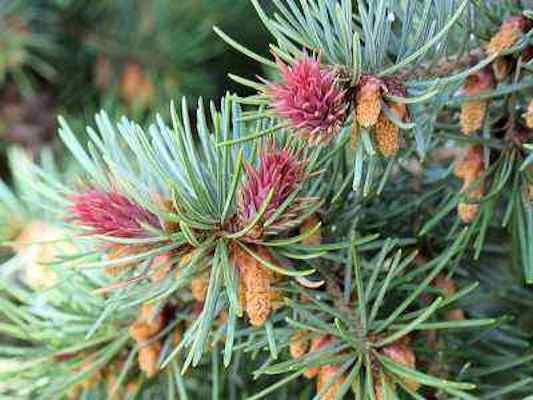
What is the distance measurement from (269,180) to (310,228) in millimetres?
72

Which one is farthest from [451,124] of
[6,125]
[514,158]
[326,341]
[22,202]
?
[6,125]

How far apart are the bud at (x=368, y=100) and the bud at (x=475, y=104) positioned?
0.29 feet

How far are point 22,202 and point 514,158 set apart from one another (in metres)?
0.46

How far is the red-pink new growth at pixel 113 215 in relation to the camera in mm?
459

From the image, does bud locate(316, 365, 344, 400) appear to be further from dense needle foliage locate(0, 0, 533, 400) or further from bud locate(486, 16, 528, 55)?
bud locate(486, 16, 528, 55)

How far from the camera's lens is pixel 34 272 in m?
0.69

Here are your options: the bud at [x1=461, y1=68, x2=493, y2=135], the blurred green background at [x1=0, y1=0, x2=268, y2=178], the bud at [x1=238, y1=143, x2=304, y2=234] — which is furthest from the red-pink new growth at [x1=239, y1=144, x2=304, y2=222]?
the blurred green background at [x1=0, y1=0, x2=268, y2=178]

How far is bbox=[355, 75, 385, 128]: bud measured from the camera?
0.42 meters

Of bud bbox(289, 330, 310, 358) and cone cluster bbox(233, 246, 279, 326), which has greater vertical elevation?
cone cluster bbox(233, 246, 279, 326)

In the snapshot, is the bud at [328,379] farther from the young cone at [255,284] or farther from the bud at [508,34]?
the bud at [508,34]

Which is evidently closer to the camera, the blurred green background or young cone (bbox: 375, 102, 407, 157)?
young cone (bbox: 375, 102, 407, 157)

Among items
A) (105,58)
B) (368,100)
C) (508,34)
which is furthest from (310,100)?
(105,58)

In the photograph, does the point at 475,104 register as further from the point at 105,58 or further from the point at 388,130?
the point at 105,58

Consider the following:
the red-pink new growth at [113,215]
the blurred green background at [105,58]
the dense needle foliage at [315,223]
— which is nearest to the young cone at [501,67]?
the dense needle foliage at [315,223]
